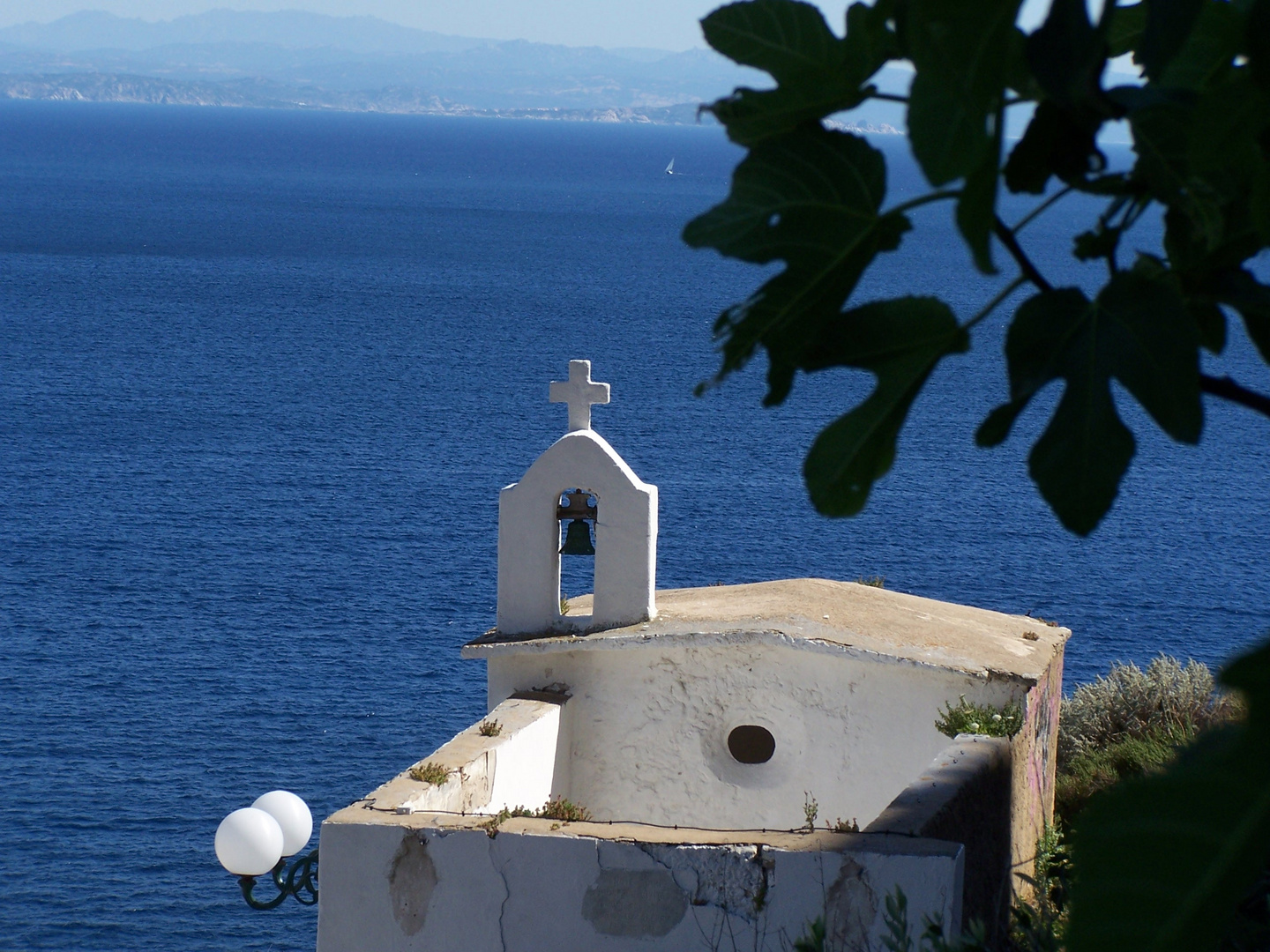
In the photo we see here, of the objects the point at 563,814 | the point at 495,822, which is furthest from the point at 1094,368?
the point at 563,814

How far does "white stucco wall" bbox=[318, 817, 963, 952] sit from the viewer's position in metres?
6.79

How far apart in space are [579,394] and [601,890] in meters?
5.34

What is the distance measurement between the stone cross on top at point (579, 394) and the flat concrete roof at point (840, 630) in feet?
5.00

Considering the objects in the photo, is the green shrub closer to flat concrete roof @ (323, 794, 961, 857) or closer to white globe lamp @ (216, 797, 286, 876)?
white globe lamp @ (216, 797, 286, 876)

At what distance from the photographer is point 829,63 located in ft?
5.65

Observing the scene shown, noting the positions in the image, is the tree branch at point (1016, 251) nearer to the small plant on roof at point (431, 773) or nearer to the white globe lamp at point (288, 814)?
the small plant on roof at point (431, 773)

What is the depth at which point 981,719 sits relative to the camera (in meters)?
9.59

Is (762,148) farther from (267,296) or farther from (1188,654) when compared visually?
(267,296)

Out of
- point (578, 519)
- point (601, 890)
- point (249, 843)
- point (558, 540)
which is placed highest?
point (578, 519)

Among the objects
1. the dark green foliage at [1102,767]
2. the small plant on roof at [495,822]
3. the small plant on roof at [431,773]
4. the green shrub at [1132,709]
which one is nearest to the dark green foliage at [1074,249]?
the small plant on roof at [495,822]

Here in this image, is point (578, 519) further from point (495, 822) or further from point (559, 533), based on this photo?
point (495, 822)

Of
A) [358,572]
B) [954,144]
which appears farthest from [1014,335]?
[358,572]

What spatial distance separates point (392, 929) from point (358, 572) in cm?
3878

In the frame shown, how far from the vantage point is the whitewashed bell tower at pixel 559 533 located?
11.2m
